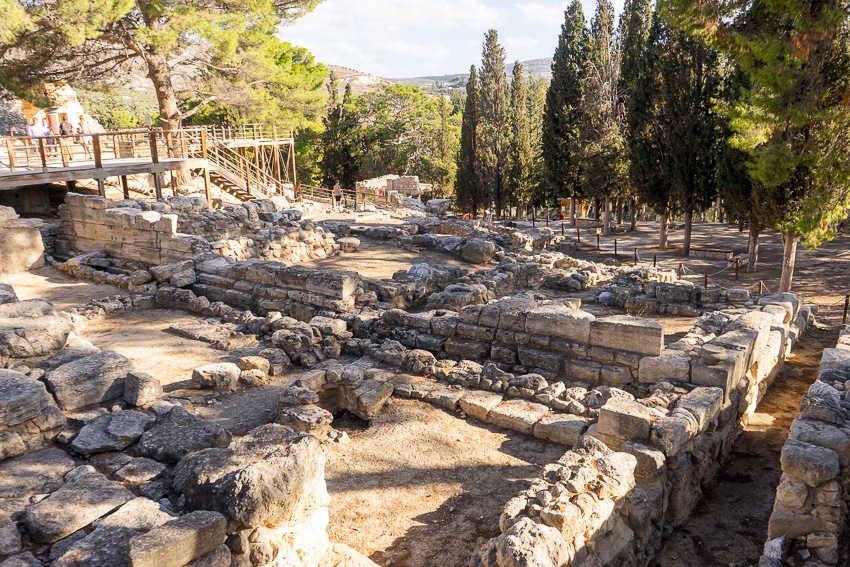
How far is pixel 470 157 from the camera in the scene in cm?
3338

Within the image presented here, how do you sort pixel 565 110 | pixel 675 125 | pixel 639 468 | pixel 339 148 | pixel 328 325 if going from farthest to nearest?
pixel 339 148
pixel 565 110
pixel 675 125
pixel 328 325
pixel 639 468

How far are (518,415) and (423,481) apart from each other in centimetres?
150

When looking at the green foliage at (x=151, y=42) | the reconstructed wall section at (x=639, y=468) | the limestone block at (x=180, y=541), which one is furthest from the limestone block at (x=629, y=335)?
the green foliage at (x=151, y=42)

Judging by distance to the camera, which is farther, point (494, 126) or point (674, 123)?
point (494, 126)

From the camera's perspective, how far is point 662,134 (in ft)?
66.0

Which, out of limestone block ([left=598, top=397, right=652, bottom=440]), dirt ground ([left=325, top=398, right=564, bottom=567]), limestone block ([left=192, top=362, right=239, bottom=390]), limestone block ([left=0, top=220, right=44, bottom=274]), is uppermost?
limestone block ([left=0, top=220, right=44, bottom=274])

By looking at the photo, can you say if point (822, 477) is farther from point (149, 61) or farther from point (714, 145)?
point (149, 61)

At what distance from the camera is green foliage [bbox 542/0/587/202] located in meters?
26.6

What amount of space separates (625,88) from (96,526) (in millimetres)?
25181

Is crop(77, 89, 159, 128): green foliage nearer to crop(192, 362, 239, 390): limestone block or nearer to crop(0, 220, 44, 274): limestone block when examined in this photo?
crop(0, 220, 44, 274): limestone block

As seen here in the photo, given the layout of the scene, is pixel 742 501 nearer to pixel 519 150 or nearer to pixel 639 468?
pixel 639 468

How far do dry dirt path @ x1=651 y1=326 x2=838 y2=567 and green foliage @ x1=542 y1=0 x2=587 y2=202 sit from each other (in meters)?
19.7

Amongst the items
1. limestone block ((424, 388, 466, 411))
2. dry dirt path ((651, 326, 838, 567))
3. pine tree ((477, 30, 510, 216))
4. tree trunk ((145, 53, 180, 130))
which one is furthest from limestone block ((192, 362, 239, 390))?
pine tree ((477, 30, 510, 216))

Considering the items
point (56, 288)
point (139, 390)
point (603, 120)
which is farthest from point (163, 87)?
point (139, 390)
